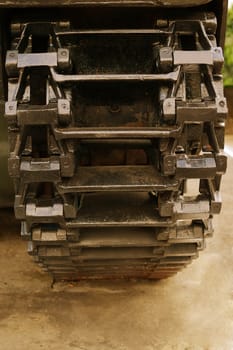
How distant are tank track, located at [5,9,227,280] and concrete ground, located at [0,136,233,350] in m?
0.31

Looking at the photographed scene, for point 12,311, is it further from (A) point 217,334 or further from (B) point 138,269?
(A) point 217,334

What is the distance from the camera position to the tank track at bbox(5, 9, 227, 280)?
1236 mm

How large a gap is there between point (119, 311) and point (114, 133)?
2.90 feet

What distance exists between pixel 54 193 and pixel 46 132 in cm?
19

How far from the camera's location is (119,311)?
1882mm

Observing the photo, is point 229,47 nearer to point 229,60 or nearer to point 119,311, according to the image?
point 229,60

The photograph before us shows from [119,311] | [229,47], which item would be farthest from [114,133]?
[229,47]

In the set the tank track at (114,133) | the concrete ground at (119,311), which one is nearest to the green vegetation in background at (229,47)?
the concrete ground at (119,311)

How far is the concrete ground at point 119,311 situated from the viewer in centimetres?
171

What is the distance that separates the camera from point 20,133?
1265 mm

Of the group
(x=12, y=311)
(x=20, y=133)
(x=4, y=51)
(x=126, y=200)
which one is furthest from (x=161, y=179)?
(x=12, y=311)

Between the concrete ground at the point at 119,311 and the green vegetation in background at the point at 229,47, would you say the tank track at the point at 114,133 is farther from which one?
the green vegetation in background at the point at 229,47

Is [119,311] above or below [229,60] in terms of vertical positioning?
above

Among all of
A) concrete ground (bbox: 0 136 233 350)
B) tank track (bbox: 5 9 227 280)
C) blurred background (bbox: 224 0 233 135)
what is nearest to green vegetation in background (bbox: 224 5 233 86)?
blurred background (bbox: 224 0 233 135)
